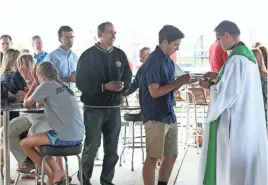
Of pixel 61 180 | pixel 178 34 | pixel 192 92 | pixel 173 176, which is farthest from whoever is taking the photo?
pixel 192 92

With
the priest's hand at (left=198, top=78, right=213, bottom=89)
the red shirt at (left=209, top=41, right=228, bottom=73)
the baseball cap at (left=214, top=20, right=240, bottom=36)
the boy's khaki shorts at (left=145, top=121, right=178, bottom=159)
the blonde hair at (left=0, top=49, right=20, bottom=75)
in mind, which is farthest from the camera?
the red shirt at (left=209, top=41, right=228, bottom=73)

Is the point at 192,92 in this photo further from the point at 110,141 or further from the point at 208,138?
the point at 208,138

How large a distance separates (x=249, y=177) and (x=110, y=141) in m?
1.26

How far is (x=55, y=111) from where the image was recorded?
320cm

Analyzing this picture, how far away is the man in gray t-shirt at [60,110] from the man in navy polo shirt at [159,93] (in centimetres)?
53

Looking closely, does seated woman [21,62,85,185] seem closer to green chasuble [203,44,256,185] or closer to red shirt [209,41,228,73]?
green chasuble [203,44,256,185]

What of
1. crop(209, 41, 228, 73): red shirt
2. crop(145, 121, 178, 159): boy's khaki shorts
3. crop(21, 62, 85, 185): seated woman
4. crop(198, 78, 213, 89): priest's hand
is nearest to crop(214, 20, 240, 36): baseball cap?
crop(198, 78, 213, 89): priest's hand

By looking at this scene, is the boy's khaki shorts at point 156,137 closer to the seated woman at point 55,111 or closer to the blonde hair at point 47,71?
the seated woman at point 55,111

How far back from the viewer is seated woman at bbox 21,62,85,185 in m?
3.14

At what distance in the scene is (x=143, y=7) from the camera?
304 inches

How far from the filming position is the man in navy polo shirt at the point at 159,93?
3.09 meters

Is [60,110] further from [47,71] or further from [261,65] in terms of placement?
[261,65]

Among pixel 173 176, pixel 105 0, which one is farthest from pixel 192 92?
pixel 105 0

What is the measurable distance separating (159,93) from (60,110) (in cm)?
76
